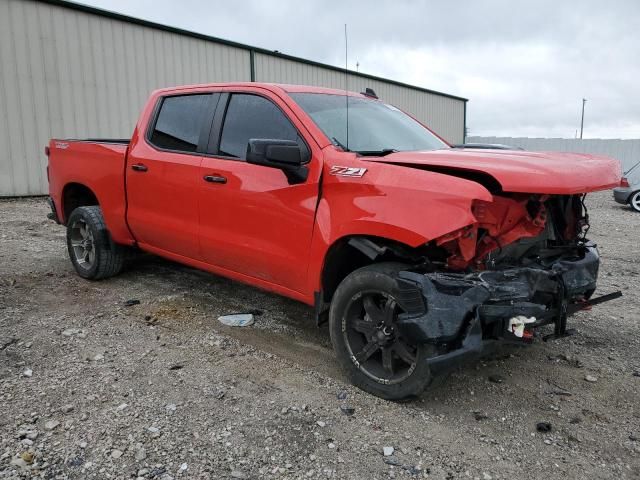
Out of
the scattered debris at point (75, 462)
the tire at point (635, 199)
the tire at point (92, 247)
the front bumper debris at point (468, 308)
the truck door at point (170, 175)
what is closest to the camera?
the scattered debris at point (75, 462)

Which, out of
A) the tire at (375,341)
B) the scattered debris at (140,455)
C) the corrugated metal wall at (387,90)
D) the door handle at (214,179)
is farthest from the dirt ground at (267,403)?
the corrugated metal wall at (387,90)

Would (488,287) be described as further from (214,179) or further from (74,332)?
(74,332)

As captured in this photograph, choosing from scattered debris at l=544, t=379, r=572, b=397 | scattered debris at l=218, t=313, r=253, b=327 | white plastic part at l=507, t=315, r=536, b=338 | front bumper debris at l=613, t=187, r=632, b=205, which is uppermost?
white plastic part at l=507, t=315, r=536, b=338

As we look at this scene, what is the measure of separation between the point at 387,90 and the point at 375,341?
19.8 meters

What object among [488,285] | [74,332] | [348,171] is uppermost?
[348,171]

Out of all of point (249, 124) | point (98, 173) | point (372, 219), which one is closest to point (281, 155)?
point (372, 219)

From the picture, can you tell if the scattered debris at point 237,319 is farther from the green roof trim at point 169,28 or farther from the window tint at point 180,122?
the green roof trim at point 169,28

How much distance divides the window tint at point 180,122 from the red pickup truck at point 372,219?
0.5 inches

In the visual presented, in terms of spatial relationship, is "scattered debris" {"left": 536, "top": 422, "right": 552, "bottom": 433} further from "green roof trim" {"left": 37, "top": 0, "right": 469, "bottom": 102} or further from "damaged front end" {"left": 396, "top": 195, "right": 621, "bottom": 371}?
"green roof trim" {"left": 37, "top": 0, "right": 469, "bottom": 102}

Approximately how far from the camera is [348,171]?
320cm

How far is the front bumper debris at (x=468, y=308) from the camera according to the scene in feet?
9.00

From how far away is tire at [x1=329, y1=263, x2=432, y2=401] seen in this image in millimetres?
2975

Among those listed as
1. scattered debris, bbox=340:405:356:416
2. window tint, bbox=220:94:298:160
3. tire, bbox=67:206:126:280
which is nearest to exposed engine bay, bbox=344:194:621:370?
scattered debris, bbox=340:405:356:416

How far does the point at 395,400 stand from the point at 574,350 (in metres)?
1.69
